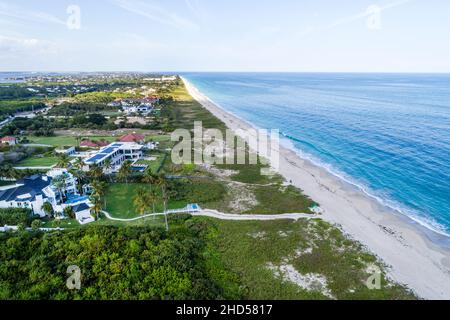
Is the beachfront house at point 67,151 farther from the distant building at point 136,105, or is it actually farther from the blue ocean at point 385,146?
the blue ocean at point 385,146

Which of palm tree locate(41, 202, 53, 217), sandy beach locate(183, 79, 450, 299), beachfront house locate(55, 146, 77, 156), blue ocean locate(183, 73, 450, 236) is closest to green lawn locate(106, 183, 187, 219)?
palm tree locate(41, 202, 53, 217)

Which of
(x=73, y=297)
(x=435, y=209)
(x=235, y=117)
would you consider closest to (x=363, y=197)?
(x=435, y=209)

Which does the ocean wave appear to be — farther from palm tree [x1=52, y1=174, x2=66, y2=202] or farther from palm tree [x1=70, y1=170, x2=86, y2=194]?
palm tree [x1=52, y1=174, x2=66, y2=202]

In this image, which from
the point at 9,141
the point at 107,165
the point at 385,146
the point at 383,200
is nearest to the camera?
the point at 383,200

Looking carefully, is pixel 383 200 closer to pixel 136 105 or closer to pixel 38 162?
pixel 38 162

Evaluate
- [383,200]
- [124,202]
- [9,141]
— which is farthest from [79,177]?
[383,200]
